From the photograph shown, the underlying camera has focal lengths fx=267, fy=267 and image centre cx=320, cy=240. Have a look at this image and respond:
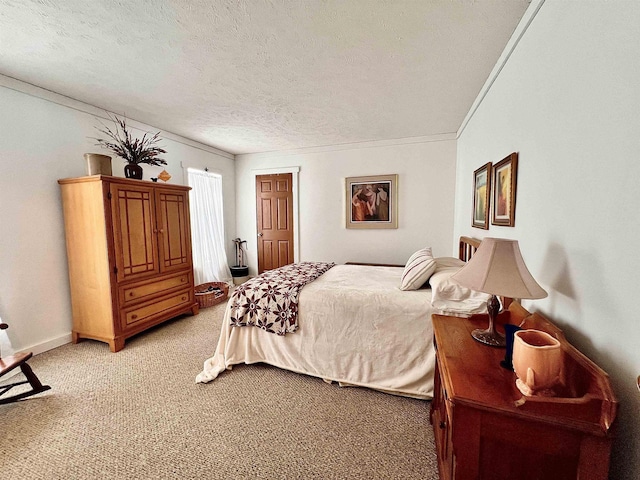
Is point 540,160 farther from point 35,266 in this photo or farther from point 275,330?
point 35,266

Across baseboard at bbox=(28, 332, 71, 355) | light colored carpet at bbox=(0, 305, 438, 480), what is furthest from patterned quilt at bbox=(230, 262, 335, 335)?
baseboard at bbox=(28, 332, 71, 355)

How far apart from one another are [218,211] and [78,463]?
3.93 metres

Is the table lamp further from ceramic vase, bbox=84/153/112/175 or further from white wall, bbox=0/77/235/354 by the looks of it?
white wall, bbox=0/77/235/354

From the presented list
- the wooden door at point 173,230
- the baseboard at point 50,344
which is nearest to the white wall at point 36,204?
the baseboard at point 50,344

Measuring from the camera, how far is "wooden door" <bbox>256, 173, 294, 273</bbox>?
5.04 metres

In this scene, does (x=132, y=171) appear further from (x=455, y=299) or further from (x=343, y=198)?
(x=455, y=299)

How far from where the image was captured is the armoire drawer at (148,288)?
271cm

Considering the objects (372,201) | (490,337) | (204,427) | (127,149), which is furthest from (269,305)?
(372,201)

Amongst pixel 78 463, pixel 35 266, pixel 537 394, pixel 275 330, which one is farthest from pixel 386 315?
pixel 35 266

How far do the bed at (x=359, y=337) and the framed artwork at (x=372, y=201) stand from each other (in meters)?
2.07

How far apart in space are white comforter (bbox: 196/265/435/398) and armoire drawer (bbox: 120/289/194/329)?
3.54 ft

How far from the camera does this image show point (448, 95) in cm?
275

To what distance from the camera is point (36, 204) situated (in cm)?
258

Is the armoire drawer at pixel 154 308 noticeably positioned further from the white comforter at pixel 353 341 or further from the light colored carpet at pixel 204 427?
the white comforter at pixel 353 341
